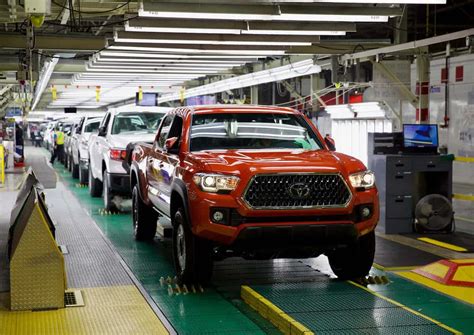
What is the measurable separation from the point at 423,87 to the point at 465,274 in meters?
8.25

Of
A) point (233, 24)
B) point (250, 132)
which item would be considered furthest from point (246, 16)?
point (250, 132)

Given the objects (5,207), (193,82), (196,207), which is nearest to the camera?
(196,207)

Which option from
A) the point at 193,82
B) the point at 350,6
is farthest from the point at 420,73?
the point at 193,82

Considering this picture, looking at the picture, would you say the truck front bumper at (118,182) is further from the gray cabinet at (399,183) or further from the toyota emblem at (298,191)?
the toyota emblem at (298,191)

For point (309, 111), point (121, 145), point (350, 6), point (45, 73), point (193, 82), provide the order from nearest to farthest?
1. point (350, 6)
2. point (121, 145)
3. point (45, 73)
4. point (309, 111)
5. point (193, 82)

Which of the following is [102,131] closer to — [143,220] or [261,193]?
[143,220]

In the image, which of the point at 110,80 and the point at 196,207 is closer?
the point at 196,207

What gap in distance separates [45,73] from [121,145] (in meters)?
6.68

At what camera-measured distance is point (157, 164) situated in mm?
9289

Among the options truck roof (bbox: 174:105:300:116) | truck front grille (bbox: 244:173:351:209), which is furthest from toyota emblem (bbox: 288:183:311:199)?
truck roof (bbox: 174:105:300:116)

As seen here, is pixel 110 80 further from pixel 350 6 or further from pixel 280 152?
pixel 280 152

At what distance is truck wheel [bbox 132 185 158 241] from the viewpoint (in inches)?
421

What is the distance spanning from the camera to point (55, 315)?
6602 millimetres

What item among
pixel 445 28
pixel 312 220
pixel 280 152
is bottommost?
pixel 312 220
